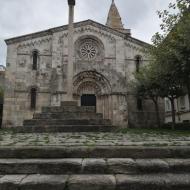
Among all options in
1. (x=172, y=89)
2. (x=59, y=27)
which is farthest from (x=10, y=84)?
(x=172, y=89)

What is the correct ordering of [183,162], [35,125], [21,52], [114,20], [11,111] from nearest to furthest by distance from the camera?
[183,162]
[35,125]
[11,111]
[21,52]
[114,20]

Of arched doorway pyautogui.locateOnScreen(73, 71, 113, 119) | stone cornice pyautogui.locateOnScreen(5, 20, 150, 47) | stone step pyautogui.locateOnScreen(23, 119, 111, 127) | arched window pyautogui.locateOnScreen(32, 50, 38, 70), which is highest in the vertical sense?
stone cornice pyautogui.locateOnScreen(5, 20, 150, 47)

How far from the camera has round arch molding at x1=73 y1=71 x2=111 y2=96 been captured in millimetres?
23453

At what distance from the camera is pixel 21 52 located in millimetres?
23453

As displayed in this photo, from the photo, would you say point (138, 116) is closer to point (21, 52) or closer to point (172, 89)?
point (172, 89)

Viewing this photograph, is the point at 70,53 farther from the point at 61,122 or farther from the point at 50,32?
the point at 50,32

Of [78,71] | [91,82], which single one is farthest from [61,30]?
[91,82]

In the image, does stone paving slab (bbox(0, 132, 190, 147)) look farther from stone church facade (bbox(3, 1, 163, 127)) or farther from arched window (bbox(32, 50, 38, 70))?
arched window (bbox(32, 50, 38, 70))

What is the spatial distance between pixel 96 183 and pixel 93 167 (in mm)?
465

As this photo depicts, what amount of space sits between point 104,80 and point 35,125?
1301 cm

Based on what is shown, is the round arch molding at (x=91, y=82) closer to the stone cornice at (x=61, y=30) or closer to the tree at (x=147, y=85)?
the tree at (x=147, y=85)

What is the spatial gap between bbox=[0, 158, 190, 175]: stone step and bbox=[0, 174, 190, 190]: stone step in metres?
0.28

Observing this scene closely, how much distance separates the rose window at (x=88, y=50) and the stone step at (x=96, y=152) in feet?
67.3

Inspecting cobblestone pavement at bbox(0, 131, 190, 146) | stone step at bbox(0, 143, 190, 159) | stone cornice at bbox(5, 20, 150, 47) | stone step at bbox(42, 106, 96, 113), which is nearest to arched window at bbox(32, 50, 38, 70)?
stone cornice at bbox(5, 20, 150, 47)
